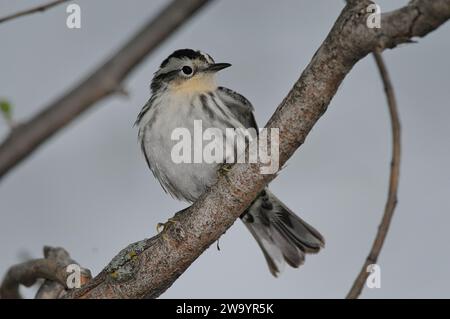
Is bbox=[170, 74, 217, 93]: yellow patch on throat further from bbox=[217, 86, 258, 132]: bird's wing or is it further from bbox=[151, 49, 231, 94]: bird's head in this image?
bbox=[217, 86, 258, 132]: bird's wing

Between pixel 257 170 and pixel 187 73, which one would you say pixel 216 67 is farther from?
pixel 257 170

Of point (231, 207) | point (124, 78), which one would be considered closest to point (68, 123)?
point (124, 78)

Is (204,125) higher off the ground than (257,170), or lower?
higher

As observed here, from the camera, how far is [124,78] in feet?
2.96

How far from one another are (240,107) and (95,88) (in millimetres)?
4558

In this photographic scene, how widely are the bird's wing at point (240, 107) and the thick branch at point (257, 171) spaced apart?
1.72 m

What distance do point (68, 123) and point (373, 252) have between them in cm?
145

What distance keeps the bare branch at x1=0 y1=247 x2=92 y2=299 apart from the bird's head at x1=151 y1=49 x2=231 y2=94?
168cm

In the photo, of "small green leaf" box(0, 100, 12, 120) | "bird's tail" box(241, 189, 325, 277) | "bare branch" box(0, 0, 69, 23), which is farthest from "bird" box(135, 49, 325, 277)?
"bare branch" box(0, 0, 69, 23)

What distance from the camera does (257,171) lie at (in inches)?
132

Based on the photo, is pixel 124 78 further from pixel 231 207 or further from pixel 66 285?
pixel 66 285

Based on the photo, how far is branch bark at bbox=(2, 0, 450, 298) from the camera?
247 cm

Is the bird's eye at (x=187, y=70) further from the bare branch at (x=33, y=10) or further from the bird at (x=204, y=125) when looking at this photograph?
the bare branch at (x=33, y=10)

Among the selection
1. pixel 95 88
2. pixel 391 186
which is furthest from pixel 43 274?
pixel 95 88
